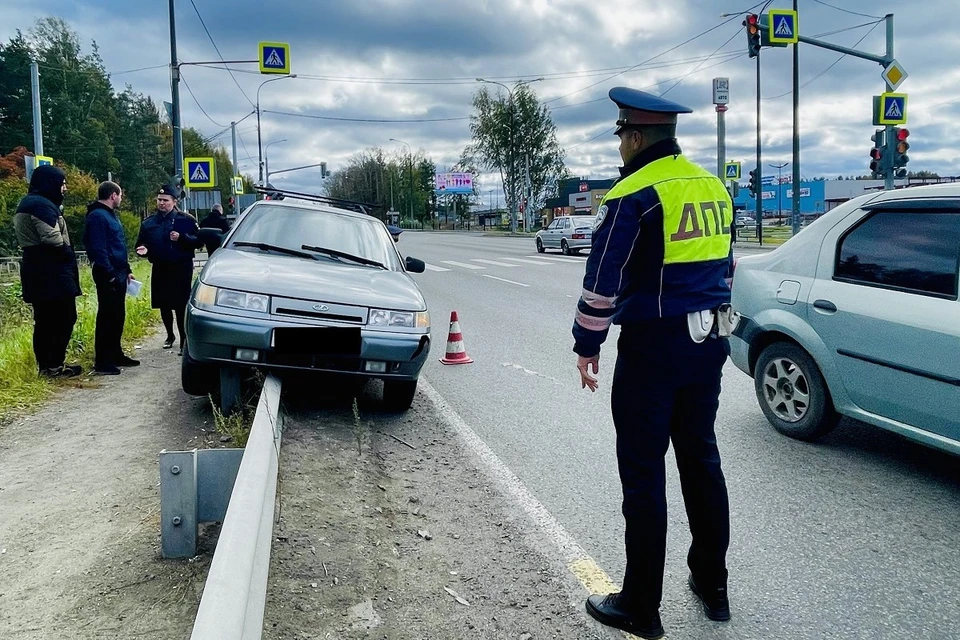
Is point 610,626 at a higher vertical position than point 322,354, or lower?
lower

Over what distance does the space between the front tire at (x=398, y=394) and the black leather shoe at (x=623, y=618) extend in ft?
9.69

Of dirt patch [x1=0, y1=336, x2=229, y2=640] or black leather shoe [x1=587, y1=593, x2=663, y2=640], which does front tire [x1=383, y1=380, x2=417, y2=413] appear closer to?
dirt patch [x1=0, y1=336, x2=229, y2=640]

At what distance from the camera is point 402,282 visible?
20.3ft

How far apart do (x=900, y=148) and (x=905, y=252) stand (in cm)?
1502

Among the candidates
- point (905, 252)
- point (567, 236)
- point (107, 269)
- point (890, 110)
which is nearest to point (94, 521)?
point (107, 269)

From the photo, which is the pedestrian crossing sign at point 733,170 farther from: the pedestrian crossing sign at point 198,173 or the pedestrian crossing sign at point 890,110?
the pedestrian crossing sign at point 198,173

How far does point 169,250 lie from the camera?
326 inches

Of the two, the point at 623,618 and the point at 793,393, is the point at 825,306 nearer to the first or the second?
the point at 793,393

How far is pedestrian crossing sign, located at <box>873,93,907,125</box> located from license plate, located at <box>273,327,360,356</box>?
1672 centimetres

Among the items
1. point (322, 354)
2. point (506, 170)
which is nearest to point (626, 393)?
point (322, 354)

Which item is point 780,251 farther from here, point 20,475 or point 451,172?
point 451,172

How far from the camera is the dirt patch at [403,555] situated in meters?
3.02

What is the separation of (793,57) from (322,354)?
25121mm

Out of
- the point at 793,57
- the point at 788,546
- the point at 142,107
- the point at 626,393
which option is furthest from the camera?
the point at 142,107
